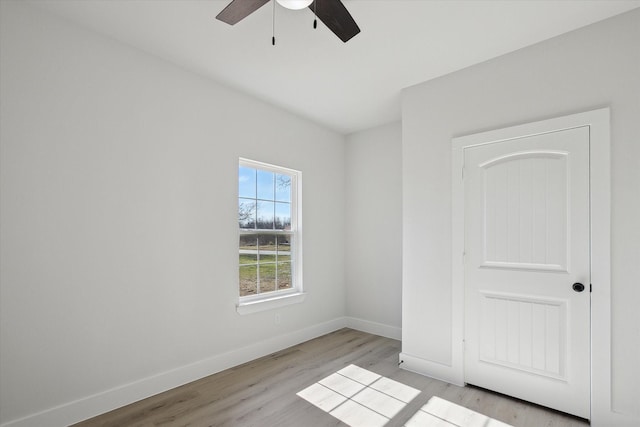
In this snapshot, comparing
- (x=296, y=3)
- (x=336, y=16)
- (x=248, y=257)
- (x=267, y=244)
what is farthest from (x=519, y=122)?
(x=248, y=257)

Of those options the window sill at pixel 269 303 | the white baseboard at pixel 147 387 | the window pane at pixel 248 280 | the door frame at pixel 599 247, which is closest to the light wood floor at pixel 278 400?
the white baseboard at pixel 147 387

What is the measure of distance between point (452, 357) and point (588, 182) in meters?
1.81

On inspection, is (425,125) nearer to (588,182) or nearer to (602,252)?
(588,182)

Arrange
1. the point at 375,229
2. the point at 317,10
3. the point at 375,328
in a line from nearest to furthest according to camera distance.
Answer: the point at 317,10, the point at 375,328, the point at 375,229

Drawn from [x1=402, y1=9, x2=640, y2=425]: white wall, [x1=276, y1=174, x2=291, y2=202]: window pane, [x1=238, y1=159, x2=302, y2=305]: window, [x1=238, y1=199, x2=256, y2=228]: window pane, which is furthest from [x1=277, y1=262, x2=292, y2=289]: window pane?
[x1=402, y1=9, x2=640, y2=425]: white wall

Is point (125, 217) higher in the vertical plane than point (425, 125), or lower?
lower

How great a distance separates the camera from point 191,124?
2.97 metres

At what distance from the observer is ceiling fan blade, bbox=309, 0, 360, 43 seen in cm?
176

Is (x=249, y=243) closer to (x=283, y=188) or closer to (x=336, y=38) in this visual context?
(x=283, y=188)

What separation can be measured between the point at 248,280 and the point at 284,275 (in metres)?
0.56

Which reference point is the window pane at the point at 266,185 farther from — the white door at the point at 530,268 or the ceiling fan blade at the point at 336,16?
the white door at the point at 530,268

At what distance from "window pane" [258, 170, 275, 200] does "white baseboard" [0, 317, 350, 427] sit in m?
1.64

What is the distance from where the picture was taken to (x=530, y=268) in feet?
8.36

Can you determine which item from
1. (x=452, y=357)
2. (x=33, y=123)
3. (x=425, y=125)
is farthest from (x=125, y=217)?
(x=452, y=357)
